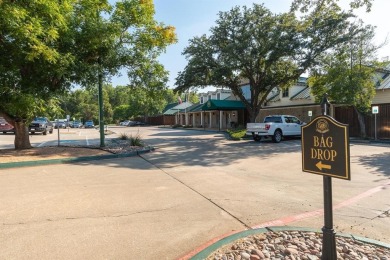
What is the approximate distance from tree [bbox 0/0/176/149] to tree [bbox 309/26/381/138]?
11434 millimetres

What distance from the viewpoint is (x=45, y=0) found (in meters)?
9.36

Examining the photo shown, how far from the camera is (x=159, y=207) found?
5473 millimetres

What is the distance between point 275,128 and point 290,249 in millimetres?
15715

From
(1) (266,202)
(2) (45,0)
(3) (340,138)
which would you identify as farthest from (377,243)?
(2) (45,0)

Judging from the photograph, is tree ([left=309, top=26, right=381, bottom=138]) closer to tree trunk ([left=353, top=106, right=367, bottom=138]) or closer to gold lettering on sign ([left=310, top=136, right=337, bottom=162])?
tree trunk ([left=353, top=106, right=367, bottom=138])

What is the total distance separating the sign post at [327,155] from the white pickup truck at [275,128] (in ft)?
49.8

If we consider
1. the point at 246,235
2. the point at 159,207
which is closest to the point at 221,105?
the point at 159,207

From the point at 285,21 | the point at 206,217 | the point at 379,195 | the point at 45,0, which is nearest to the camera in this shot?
the point at 206,217

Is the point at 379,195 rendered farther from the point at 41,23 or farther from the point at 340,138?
the point at 41,23

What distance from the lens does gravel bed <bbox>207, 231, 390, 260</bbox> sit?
3.43 metres

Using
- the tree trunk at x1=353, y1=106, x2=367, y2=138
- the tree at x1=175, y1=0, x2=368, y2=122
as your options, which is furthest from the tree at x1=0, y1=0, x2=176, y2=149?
the tree trunk at x1=353, y1=106, x2=367, y2=138

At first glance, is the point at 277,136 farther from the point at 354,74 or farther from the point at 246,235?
the point at 246,235

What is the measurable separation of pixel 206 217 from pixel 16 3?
975 centimetres

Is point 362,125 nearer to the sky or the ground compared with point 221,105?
nearer to the ground
